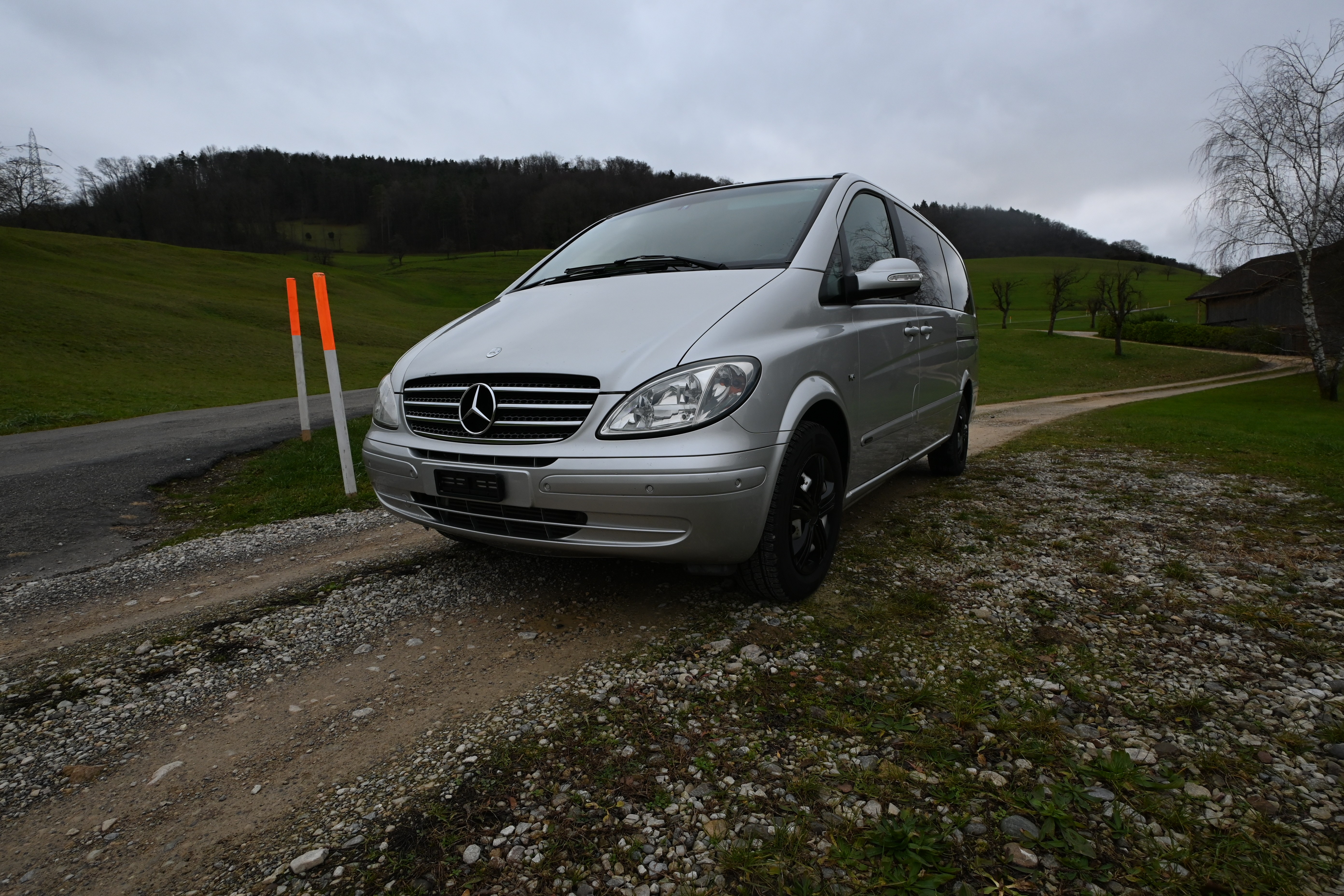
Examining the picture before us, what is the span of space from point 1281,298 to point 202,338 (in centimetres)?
6198

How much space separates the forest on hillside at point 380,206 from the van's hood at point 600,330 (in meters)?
67.1

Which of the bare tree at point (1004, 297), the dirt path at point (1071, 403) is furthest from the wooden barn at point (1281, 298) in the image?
the bare tree at point (1004, 297)

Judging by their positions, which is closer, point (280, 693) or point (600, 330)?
point (280, 693)

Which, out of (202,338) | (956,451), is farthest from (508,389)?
(202,338)

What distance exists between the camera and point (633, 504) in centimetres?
260

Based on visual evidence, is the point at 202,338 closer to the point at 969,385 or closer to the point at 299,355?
the point at 299,355

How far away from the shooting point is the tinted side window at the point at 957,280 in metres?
5.67

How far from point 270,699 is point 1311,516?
6.27 meters

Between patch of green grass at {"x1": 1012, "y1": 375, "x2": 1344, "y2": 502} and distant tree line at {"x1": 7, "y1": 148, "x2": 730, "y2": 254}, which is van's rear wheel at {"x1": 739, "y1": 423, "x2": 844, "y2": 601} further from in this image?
distant tree line at {"x1": 7, "y1": 148, "x2": 730, "y2": 254}

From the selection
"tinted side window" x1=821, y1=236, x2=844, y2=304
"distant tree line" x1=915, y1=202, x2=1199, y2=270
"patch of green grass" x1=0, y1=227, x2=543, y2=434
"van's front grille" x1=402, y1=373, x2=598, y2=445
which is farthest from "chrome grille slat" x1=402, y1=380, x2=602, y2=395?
"distant tree line" x1=915, y1=202, x2=1199, y2=270

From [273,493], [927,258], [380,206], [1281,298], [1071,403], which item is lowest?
[1071,403]

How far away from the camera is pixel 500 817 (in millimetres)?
1893

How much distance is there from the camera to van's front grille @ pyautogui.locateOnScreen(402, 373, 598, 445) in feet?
8.90

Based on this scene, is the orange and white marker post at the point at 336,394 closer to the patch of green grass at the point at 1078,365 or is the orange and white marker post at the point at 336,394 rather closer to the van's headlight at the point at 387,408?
the van's headlight at the point at 387,408
